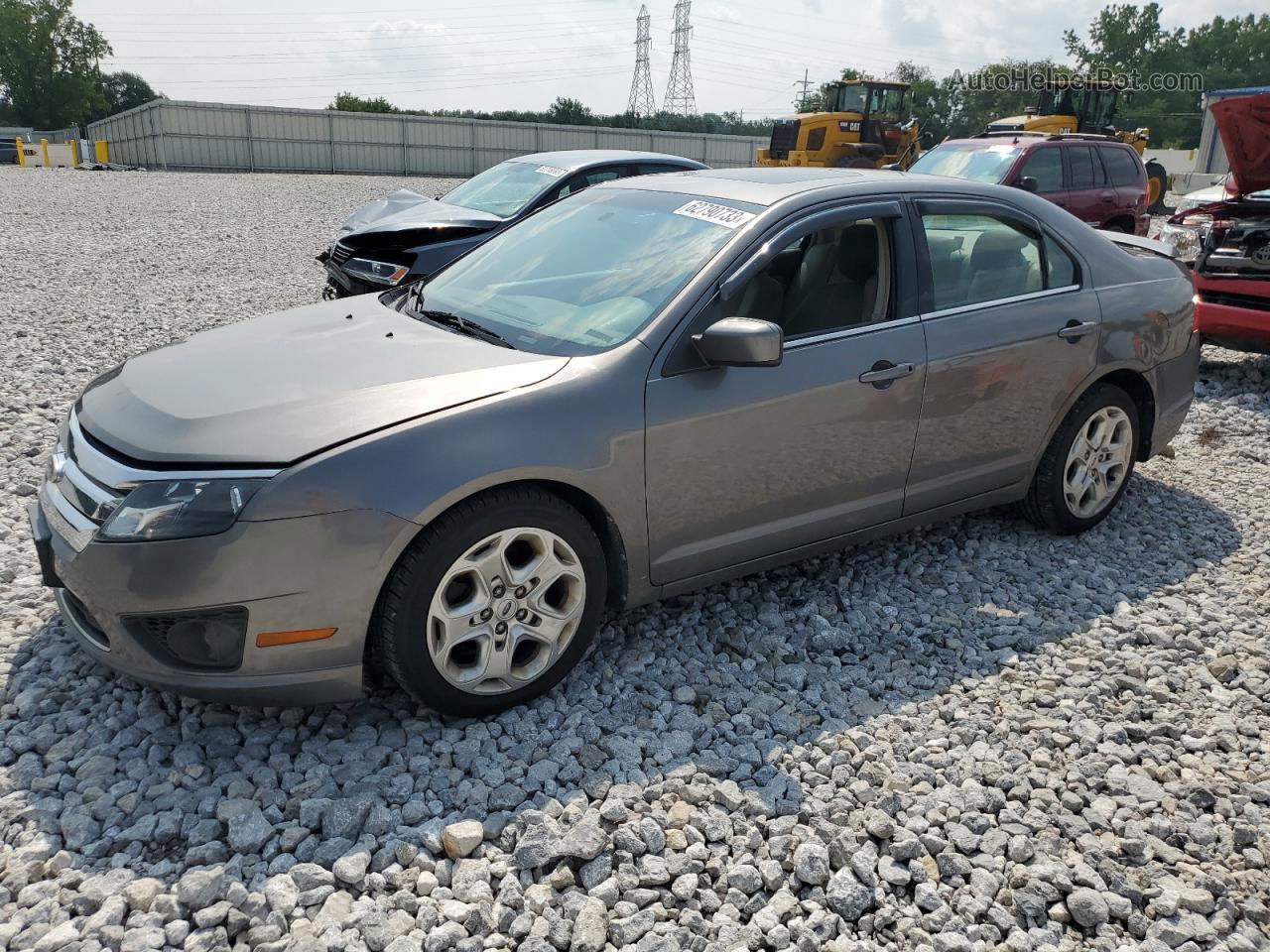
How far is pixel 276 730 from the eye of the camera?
310 cm

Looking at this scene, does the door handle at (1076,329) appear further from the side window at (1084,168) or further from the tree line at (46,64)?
the tree line at (46,64)

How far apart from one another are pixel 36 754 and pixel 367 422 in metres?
1.36

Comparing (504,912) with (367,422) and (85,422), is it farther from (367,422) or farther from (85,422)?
(85,422)

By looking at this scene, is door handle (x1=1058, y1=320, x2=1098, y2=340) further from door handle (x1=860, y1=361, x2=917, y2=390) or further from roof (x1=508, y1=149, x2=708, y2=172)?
roof (x1=508, y1=149, x2=708, y2=172)

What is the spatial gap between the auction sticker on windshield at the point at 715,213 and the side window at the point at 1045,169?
8999mm

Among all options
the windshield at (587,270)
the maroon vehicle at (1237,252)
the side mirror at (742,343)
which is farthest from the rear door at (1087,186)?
the side mirror at (742,343)

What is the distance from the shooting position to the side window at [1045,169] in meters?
11.6

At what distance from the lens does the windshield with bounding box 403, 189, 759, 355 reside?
3.48 meters

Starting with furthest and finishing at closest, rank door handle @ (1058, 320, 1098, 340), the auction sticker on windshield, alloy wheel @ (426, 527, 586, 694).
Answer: door handle @ (1058, 320, 1098, 340) < the auction sticker on windshield < alloy wheel @ (426, 527, 586, 694)

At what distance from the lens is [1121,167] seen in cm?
1244

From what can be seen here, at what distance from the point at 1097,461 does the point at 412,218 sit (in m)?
6.05

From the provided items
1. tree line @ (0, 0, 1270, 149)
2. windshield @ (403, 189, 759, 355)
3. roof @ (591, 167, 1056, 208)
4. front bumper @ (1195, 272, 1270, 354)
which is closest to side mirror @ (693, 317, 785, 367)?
windshield @ (403, 189, 759, 355)

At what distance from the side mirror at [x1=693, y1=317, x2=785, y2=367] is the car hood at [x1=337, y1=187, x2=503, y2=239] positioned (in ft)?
18.1

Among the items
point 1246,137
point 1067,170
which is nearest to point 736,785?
point 1246,137
